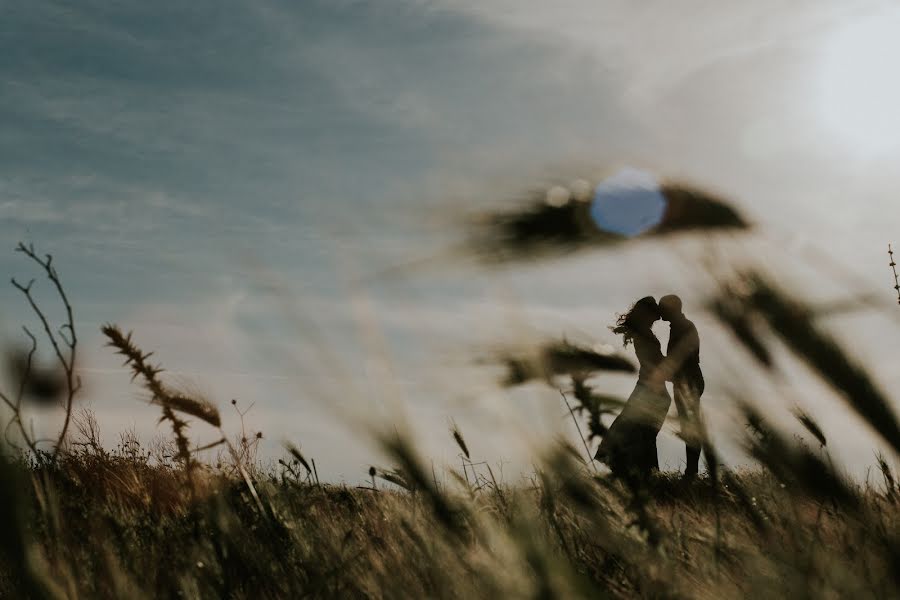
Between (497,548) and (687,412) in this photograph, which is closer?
(497,548)

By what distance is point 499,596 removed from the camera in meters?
1.35

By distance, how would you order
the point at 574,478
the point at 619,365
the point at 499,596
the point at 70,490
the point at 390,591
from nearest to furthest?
the point at 499,596 → the point at 574,478 → the point at 390,591 → the point at 619,365 → the point at 70,490

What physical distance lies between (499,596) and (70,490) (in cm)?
386

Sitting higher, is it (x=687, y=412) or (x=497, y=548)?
(x=687, y=412)

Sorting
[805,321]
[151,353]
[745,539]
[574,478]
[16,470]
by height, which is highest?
[151,353]

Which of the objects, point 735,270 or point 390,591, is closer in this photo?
point 735,270

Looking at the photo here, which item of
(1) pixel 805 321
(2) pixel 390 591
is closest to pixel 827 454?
(1) pixel 805 321

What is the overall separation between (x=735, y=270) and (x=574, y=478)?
491 millimetres

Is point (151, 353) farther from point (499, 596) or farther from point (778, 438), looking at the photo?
point (778, 438)

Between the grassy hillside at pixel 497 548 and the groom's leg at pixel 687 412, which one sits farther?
the groom's leg at pixel 687 412

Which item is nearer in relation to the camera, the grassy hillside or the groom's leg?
the grassy hillside

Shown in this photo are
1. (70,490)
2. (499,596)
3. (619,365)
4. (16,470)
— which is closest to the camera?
(16,470)

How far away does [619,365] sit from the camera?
6.64 ft

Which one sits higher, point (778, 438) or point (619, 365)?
point (619, 365)
